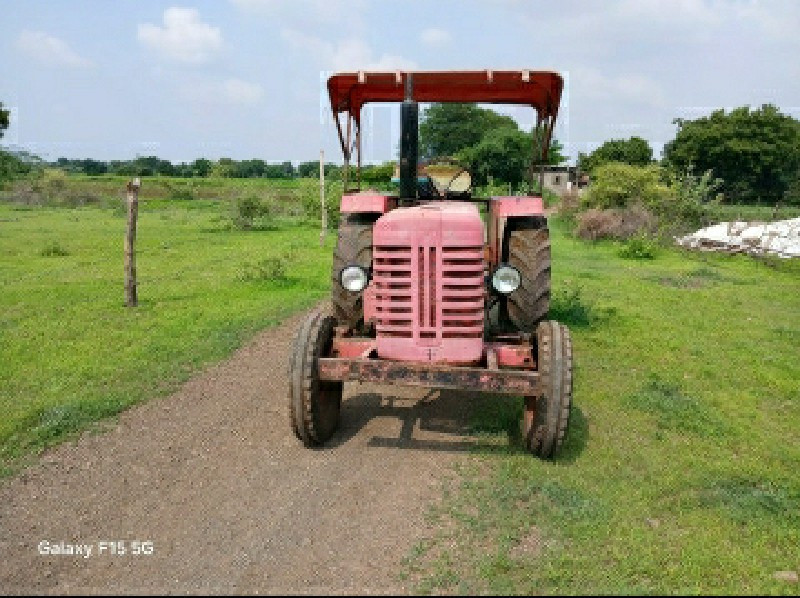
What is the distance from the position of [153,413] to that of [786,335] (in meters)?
7.67

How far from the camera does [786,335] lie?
8812 millimetres

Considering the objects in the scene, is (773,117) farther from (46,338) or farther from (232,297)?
(46,338)

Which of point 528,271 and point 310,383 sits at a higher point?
point 528,271

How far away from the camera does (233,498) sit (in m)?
4.21

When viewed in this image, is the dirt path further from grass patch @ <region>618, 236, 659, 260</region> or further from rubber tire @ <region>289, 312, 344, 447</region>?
grass patch @ <region>618, 236, 659, 260</region>

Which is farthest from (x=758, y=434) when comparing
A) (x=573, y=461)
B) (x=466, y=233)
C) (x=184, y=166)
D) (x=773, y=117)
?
(x=184, y=166)

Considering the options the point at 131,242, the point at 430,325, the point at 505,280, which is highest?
the point at 505,280

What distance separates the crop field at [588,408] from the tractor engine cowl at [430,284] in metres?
0.88

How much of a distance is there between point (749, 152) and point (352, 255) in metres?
43.6

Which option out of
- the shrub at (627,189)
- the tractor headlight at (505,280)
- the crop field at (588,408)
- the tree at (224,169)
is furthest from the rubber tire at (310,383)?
the tree at (224,169)

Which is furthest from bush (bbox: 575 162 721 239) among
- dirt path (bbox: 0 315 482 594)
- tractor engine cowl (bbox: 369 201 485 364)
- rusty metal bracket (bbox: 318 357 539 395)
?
rusty metal bracket (bbox: 318 357 539 395)

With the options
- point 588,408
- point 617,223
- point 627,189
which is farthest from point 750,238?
point 588,408

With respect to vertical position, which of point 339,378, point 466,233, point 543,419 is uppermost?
point 466,233

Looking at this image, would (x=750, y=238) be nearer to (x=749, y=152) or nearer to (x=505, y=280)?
(x=505, y=280)
